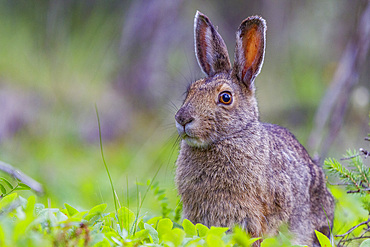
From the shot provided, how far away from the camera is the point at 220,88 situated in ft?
14.1

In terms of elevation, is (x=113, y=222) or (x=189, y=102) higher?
(x=189, y=102)

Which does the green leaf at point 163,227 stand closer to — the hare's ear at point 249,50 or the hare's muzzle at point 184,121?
A: the hare's muzzle at point 184,121

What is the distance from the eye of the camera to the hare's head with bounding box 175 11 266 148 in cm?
404

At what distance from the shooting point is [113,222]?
348 centimetres

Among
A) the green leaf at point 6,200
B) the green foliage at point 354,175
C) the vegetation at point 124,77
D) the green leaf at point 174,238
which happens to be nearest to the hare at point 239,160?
the green foliage at point 354,175

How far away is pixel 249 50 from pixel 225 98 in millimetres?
543

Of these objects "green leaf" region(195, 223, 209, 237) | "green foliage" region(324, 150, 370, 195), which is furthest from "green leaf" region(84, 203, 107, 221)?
"green foliage" region(324, 150, 370, 195)

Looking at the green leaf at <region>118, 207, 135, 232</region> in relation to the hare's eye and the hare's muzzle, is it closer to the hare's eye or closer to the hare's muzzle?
the hare's muzzle

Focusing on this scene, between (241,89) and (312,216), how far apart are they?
131 centimetres

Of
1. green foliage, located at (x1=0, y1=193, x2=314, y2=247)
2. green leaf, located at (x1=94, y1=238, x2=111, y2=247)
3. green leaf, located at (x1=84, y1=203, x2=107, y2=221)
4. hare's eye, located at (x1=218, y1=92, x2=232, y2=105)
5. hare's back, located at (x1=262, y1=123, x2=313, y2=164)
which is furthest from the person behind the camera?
hare's back, located at (x1=262, y1=123, x2=313, y2=164)

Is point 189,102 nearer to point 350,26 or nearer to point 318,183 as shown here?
point 318,183

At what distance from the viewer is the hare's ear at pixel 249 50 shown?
4375 millimetres

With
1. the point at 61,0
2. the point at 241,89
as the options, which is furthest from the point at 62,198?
the point at 61,0

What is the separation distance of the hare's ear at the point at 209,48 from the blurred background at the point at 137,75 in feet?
6.99
